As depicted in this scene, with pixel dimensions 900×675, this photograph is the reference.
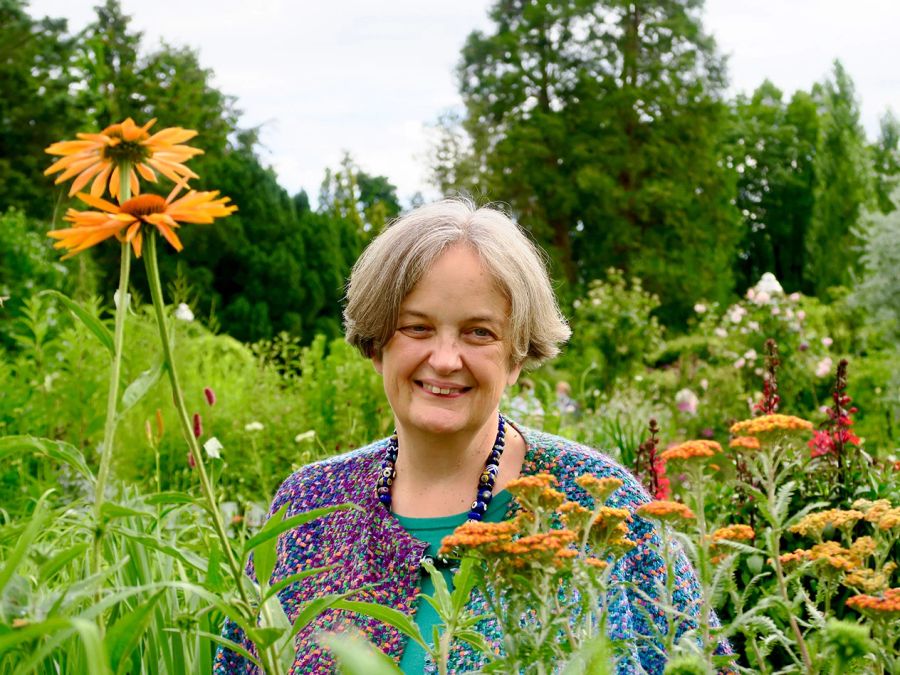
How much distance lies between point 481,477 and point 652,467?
685mm

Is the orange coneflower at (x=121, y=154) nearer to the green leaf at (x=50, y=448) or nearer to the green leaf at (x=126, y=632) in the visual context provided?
the green leaf at (x=50, y=448)

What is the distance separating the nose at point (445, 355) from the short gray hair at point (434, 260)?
105mm

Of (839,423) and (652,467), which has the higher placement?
(839,423)

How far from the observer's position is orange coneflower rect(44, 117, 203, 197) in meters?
0.79

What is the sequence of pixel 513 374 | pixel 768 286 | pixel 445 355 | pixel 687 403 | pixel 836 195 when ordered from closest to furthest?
1. pixel 445 355
2. pixel 513 374
3. pixel 687 403
4. pixel 768 286
5. pixel 836 195

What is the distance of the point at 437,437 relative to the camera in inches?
80.0

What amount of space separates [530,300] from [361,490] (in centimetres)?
55

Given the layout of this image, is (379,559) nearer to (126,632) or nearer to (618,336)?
(126,632)

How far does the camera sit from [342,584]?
1.99 metres

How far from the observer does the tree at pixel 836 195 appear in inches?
924

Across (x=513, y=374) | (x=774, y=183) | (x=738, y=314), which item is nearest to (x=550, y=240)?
(x=774, y=183)

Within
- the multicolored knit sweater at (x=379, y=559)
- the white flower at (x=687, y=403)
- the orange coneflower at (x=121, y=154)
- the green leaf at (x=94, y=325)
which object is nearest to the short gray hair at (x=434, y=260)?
the multicolored knit sweater at (x=379, y=559)

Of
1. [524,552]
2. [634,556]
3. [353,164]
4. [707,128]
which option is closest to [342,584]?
[634,556]

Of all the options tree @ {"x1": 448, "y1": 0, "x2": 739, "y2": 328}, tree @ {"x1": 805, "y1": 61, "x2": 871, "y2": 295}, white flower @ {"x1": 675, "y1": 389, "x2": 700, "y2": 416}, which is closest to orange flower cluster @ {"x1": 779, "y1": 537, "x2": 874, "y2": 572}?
white flower @ {"x1": 675, "y1": 389, "x2": 700, "y2": 416}
